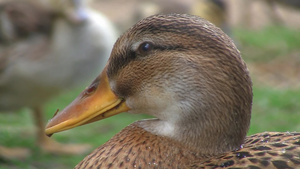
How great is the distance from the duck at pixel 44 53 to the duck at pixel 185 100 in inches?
106

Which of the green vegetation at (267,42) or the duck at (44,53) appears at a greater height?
the green vegetation at (267,42)

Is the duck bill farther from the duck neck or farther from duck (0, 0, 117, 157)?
duck (0, 0, 117, 157)

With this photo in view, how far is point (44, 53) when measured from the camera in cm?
535

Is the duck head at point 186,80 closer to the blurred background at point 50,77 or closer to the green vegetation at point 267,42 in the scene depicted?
the blurred background at point 50,77

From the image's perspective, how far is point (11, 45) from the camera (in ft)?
17.3

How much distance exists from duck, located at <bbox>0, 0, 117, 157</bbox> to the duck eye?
2778 millimetres

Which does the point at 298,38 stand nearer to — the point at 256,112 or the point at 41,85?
the point at 256,112

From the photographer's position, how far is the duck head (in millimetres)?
2545

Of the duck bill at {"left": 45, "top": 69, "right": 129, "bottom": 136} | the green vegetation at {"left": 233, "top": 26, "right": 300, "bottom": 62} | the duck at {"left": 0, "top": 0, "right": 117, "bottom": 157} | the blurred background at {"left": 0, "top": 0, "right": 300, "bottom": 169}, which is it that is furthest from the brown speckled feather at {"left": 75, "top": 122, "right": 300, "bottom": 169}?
the green vegetation at {"left": 233, "top": 26, "right": 300, "bottom": 62}

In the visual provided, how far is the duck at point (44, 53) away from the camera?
5.27m

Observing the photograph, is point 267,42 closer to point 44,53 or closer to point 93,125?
point 93,125

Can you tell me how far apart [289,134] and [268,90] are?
4.44 meters

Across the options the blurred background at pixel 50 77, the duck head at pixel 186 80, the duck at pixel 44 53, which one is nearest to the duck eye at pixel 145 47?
the duck head at pixel 186 80

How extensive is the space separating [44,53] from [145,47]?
2859 millimetres
